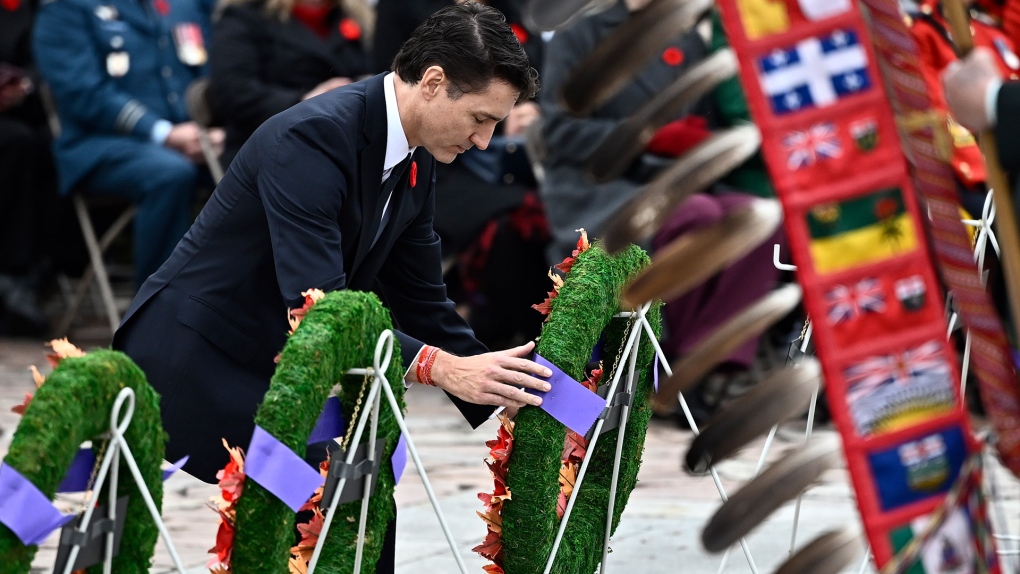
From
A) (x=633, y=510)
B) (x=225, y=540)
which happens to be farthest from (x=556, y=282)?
(x=633, y=510)

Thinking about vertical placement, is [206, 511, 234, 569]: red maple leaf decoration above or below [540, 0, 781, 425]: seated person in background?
above

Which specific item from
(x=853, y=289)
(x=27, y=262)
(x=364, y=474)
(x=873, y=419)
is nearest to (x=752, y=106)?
(x=853, y=289)

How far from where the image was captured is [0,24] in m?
6.71

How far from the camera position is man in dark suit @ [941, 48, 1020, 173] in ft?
5.97

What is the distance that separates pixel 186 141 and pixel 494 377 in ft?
14.3

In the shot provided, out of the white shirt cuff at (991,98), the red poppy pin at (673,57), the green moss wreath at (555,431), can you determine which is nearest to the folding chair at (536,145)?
the red poppy pin at (673,57)

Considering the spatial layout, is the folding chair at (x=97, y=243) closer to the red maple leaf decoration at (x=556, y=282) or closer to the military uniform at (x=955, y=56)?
the military uniform at (x=955, y=56)

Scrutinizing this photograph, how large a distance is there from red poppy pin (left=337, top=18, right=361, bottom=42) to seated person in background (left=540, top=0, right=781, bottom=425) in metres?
1.17

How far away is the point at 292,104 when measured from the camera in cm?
577

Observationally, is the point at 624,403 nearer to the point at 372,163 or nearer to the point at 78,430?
the point at 372,163

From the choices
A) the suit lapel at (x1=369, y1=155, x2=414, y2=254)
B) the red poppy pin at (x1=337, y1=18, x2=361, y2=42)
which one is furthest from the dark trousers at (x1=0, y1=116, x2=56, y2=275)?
the suit lapel at (x1=369, y1=155, x2=414, y2=254)

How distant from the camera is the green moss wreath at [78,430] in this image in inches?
63.5

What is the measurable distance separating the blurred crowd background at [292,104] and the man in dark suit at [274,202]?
2.40 metres

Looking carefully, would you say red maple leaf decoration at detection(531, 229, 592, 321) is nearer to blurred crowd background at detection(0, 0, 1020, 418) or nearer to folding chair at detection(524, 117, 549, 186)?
blurred crowd background at detection(0, 0, 1020, 418)
